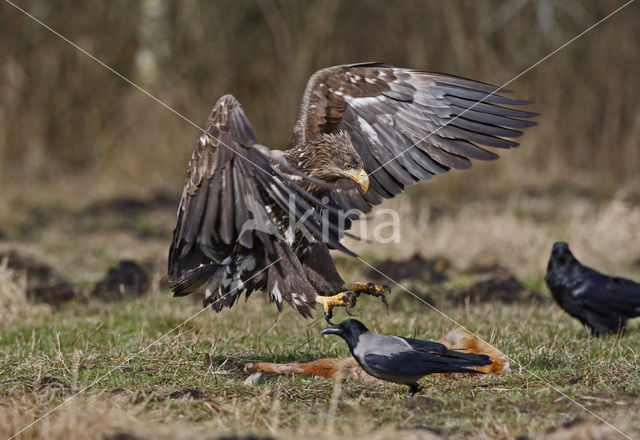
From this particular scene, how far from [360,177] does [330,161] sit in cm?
20

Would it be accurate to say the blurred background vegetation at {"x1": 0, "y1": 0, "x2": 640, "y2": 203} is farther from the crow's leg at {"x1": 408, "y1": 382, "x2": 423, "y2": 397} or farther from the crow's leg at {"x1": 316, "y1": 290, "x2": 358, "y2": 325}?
the crow's leg at {"x1": 408, "y1": 382, "x2": 423, "y2": 397}

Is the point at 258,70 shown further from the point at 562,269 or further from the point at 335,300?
the point at 335,300

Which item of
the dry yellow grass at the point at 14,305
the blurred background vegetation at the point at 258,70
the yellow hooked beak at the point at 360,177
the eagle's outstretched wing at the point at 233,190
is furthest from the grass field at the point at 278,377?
the blurred background vegetation at the point at 258,70

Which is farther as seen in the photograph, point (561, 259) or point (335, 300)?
point (561, 259)

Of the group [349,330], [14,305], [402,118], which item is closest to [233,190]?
[349,330]

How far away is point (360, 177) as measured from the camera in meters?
4.69

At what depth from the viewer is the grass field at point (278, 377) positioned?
327 cm

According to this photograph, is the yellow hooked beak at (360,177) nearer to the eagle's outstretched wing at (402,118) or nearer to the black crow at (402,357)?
the eagle's outstretched wing at (402,118)

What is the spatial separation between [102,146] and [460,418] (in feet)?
36.3

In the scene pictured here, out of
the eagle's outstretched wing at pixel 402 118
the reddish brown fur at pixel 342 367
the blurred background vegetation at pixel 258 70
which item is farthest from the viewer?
the blurred background vegetation at pixel 258 70

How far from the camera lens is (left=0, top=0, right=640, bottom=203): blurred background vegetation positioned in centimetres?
1285

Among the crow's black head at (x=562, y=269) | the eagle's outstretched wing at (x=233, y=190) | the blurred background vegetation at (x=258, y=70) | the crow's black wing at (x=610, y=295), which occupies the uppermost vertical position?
the blurred background vegetation at (x=258, y=70)

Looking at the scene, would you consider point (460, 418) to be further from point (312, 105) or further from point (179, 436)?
point (312, 105)

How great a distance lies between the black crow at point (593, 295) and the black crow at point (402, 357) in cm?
173
